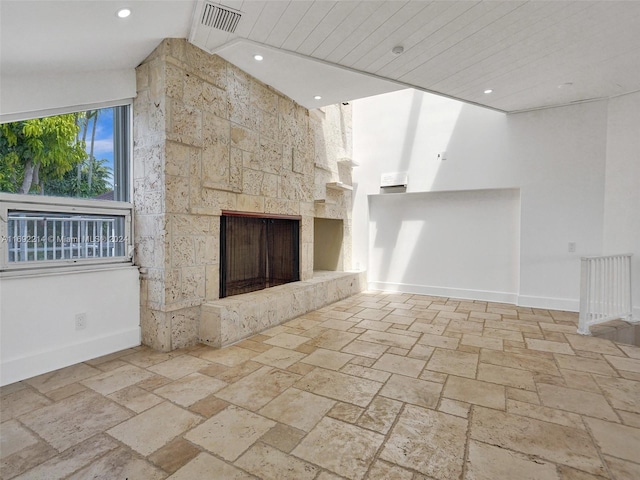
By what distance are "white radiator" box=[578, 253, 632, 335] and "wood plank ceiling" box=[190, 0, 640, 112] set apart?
195cm

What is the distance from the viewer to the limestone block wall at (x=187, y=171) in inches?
104

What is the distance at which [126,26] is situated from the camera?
2.26 meters

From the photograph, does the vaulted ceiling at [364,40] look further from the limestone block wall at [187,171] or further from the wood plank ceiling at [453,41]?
the limestone block wall at [187,171]

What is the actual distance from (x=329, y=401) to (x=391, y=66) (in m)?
3.03

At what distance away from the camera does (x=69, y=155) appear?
2.60 m

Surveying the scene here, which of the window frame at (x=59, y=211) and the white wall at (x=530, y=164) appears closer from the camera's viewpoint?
the window frame at (x=59, y=211)

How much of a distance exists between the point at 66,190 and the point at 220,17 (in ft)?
6.05

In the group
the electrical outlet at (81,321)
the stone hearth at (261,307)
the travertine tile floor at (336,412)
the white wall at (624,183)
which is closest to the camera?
the travertine tile floor at (336,412)

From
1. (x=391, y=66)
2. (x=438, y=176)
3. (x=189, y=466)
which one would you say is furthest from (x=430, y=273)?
(x=189, y=466)

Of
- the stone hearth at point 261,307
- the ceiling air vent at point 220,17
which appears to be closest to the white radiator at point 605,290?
the stone hearth at point 261,307

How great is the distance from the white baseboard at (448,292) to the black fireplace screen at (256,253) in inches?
75.9

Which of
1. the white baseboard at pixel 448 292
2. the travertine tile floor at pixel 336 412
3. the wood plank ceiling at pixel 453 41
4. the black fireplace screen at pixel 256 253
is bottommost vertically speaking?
the travertine tile floor at pixel 336 412

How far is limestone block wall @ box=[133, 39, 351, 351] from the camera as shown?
2.65 m

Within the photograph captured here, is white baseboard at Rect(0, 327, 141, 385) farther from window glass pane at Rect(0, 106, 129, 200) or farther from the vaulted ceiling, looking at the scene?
the vaulted ceiling
